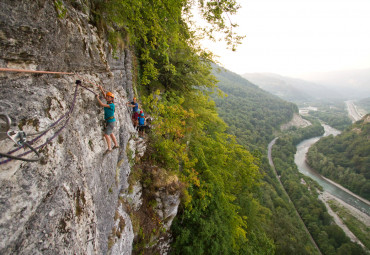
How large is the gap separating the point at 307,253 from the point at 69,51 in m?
46.5

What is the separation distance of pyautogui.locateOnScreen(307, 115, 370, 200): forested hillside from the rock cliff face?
91.0m

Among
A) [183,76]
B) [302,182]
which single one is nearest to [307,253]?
[302,182]

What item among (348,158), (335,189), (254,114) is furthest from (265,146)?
(348,158)

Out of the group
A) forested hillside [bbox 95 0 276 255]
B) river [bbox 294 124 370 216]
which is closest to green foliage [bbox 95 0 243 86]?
forested hillside [bbox 95 0 276 255]

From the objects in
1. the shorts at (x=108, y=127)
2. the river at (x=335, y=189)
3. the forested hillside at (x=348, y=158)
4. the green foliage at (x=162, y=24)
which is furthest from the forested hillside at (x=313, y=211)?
the shorts at (x=108, y=127)

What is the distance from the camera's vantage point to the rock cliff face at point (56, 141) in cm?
229

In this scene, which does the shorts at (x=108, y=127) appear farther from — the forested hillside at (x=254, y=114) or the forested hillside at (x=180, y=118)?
the forested hillside at (x=254, y=114)

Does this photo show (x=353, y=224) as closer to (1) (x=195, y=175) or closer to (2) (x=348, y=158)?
(2) (x=348, y=158)

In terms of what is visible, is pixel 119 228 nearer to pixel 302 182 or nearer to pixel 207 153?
pixel 207 153

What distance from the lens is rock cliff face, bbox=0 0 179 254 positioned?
229 centimetres

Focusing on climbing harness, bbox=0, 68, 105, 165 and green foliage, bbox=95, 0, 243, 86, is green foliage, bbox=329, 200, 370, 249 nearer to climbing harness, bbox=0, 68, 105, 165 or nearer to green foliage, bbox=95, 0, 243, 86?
green foliage, bbox=95, 0, 243, 86

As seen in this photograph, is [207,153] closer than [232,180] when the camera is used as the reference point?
Yes

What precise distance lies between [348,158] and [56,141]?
115944mm

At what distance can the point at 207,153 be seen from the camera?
12.1 meters
